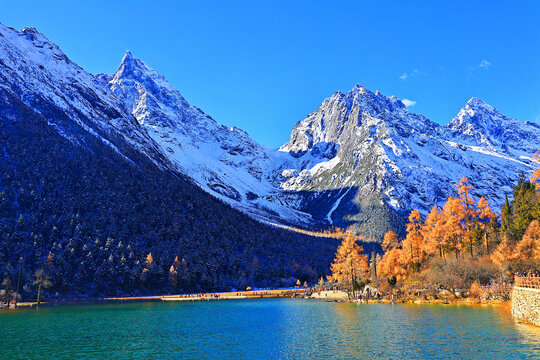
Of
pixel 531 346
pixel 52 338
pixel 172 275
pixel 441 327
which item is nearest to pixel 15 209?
pixel 172 275

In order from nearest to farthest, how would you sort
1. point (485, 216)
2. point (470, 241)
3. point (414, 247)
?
point (470, 241), point (485, 216), point (414, 247)

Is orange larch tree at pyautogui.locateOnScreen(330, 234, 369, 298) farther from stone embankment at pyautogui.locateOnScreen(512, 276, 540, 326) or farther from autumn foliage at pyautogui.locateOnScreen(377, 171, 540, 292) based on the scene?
stone embankment at pyautogui.locateOnScreen(512, 276, 540, 326)

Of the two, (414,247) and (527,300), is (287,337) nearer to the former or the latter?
A: (527,300)

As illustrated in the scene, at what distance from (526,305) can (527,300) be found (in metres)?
0.61

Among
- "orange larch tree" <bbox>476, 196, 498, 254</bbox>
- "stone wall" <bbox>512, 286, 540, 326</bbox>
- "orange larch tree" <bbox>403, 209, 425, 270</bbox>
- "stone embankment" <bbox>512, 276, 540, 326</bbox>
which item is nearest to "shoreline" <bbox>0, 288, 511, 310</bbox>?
"orange larch tree" <bbox>403, 209, 425, 270</bbox>

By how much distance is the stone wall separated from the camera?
44188mm

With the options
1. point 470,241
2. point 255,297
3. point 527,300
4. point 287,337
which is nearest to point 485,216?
point 470,241

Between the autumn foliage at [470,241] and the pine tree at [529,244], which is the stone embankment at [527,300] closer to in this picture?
the autumn foliage at [470,241]

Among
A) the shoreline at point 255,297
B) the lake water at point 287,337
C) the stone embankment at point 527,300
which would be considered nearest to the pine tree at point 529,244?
the shoreline at point 255,297

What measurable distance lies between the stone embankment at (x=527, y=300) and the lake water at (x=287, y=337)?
1.97 meters

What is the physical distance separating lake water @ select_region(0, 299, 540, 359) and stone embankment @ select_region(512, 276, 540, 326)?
6.48 ft

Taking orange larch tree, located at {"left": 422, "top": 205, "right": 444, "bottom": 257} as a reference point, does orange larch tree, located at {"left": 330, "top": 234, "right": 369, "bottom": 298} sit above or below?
below

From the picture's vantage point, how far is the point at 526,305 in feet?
155

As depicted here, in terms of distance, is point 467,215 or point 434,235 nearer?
point 467,215
